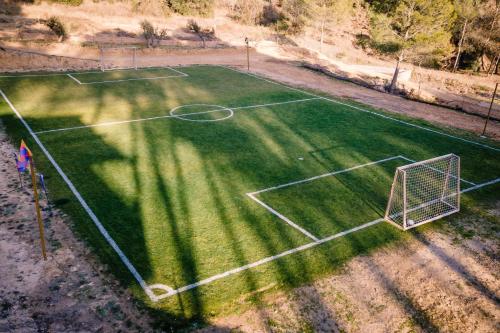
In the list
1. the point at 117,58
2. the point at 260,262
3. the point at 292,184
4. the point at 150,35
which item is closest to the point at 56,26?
the point at 117,58

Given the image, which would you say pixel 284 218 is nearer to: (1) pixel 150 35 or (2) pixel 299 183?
(2) pixel 299 183

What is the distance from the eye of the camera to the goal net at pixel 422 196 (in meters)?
12.2

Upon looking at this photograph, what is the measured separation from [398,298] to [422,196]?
5.94m

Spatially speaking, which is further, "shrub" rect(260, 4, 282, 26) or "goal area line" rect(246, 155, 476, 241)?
"shrub" rect(260, 4, 282, 26)

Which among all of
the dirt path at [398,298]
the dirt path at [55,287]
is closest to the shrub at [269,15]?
the dirt path at [398,298]

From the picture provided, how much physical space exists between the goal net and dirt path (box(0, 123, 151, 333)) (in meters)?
8.19

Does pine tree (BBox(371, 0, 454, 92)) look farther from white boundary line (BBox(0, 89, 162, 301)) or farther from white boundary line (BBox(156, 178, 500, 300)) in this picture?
white boundary line (BBox(0, 89, 162, 301))

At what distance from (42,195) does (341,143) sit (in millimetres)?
12835

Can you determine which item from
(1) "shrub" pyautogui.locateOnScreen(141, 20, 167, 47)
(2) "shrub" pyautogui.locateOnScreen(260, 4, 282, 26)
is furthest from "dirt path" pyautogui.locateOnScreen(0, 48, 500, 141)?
(2) "shrub" pyautogui.locateOnScreen(260, 4, 282, 26)

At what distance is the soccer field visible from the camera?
9906 mm

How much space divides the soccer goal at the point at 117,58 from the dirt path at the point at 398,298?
30633mm

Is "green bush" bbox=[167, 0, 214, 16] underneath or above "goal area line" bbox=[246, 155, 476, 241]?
above

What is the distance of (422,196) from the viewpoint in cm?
1398

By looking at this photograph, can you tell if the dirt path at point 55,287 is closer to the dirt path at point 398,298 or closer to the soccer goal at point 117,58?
the dirt path at point 398,298
